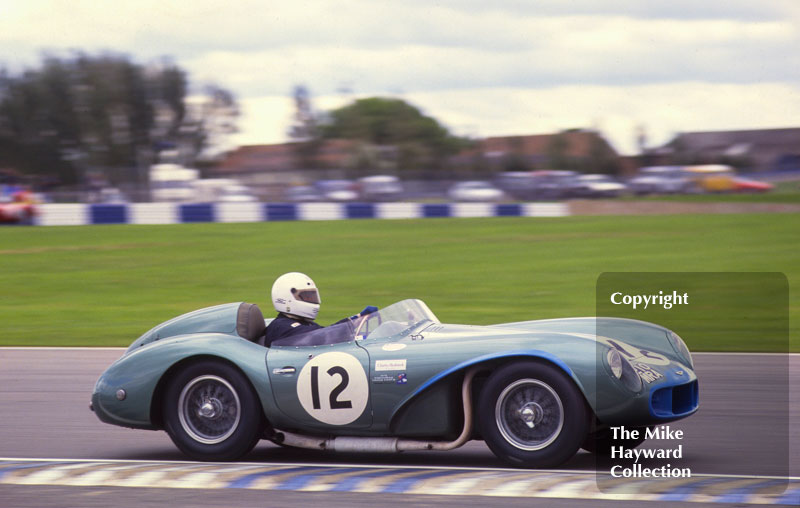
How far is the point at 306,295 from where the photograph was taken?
20.3ft

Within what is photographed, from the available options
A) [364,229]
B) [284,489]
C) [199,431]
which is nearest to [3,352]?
[199,431]

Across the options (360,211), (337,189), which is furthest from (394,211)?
(337,189)

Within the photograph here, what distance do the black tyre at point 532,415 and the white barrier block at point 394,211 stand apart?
23756 millimetres

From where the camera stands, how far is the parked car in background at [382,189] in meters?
39.8

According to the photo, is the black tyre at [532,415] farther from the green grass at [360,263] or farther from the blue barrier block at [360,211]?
the blue barrier block at [360,211]

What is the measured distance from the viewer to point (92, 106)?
205 feet

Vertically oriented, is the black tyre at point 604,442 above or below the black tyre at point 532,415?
below

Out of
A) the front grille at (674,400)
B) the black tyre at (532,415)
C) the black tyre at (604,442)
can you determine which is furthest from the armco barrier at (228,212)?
the front grille at (674,400)

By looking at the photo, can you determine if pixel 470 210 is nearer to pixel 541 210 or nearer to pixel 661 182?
pixel 541 210

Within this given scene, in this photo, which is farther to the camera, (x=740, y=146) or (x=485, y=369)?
(x=740, y=146)

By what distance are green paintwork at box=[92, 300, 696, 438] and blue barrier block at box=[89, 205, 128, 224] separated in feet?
71.3

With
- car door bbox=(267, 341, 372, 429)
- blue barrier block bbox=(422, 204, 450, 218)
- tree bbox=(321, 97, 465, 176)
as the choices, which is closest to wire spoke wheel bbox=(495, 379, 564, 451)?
car door bbox=(267, 341, 372, 429)

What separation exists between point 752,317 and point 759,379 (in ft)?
16.1

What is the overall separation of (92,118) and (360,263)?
47530 mm
